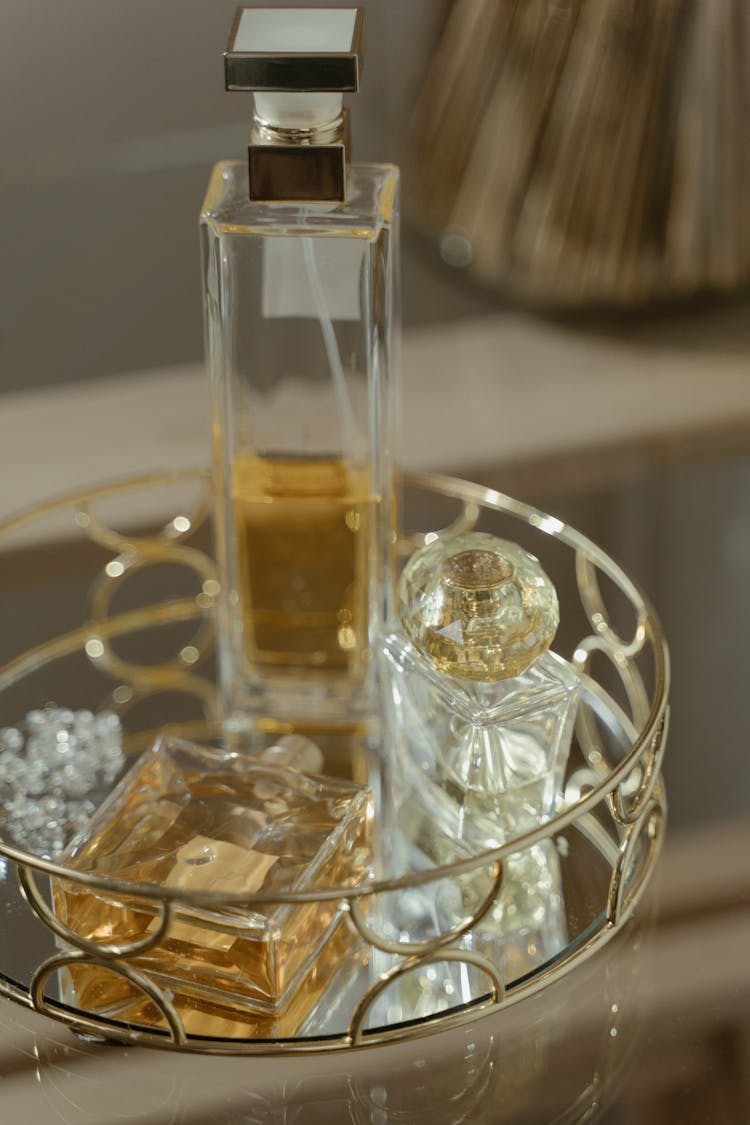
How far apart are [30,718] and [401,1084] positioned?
22 cm

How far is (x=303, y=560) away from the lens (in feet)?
2.06

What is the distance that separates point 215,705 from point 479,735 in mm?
147

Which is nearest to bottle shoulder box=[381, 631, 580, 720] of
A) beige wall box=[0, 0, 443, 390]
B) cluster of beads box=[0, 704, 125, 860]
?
cluster of beads box=[0, 704, 125, 860]

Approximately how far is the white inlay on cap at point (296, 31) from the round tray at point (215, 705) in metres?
0.23

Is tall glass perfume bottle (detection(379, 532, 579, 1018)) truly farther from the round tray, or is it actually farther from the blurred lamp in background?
the blurred lamp in background

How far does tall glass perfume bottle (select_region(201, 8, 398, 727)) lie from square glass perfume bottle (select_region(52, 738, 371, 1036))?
10 cm

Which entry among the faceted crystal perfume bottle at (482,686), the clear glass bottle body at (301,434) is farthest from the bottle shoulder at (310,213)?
the faceted crystal perfume bottle at (482,686)

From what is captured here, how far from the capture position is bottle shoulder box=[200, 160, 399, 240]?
1.82 feet

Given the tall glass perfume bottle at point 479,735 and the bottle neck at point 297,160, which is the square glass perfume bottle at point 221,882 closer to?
the tall glass perfume bottle at point 479,735

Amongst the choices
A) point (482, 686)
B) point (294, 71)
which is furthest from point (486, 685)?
point (294, 71)

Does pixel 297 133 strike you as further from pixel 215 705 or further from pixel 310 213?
Result: pixel 215 705

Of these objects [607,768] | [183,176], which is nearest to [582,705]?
[607,768]

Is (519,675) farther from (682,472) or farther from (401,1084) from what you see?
(682,472)

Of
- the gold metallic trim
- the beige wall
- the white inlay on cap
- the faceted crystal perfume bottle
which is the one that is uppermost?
the white inlay on cap
